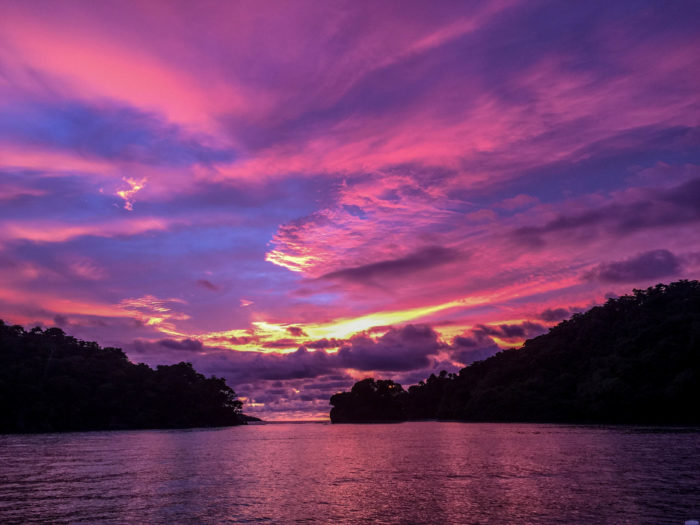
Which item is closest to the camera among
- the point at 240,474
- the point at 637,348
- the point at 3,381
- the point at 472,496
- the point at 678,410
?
the point at 472,496

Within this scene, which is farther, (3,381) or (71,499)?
(3,381)

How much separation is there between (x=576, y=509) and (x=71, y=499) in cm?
4151

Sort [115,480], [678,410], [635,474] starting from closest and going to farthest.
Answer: [635,474] → [115,480] → [678,410]

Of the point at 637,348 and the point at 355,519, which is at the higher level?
the point at 637,348

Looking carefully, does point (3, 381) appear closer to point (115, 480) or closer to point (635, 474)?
point (115, 480)

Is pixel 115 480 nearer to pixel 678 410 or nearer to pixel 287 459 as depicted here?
pixel 287 459

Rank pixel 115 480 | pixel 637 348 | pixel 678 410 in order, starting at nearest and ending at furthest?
pixel 115 480 → pixel 678 410 → pixel 637 348

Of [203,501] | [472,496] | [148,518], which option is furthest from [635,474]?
[148,518]

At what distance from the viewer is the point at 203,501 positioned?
46844 millimetres

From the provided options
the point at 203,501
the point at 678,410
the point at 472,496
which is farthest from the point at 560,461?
the point at 678,410

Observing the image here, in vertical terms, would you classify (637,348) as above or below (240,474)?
above

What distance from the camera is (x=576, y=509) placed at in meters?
39.0

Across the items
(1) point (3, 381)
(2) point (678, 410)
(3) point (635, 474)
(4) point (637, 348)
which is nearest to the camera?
(3) point (635, 474)

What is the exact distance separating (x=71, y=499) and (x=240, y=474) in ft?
82.2
